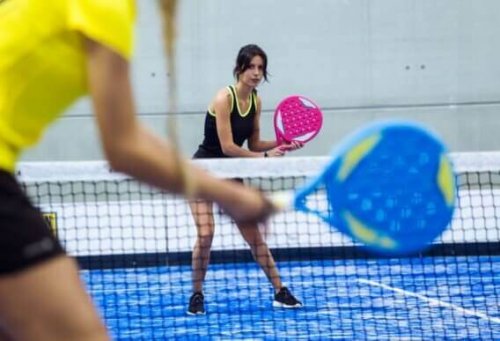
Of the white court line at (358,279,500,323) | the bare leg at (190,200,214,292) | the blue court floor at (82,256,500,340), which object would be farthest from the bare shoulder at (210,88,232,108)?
the white court line at (358,279,500,323)

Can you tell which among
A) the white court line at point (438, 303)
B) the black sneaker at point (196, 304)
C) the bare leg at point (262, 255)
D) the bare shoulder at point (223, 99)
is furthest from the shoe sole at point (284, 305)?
the bare shoulder at point (223, 99)

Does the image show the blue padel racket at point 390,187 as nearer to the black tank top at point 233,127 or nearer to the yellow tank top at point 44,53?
the yellow tank top at point 44,53

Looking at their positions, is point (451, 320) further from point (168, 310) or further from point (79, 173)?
point (79, 173)

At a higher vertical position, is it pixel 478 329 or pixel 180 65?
pixel 180 65

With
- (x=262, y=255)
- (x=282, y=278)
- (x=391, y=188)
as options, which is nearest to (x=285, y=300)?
(x=262, y=255)

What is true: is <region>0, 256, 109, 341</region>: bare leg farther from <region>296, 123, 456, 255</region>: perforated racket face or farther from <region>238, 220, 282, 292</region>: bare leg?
<region>238, 220, 282, 292</region>: bare leg

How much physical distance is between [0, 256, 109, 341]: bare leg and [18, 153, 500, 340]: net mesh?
0.37 metres

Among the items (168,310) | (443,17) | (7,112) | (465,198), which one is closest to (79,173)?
(168,310)

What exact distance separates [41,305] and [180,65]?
8.38 m

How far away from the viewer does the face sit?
607cm

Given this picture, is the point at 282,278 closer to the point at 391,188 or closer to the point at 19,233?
the point at 391,188

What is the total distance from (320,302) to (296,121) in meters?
1.10

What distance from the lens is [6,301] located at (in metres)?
1.81

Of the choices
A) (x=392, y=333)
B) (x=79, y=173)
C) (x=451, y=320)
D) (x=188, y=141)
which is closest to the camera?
(x=79, y=173)
